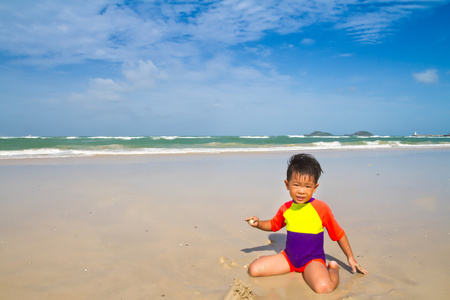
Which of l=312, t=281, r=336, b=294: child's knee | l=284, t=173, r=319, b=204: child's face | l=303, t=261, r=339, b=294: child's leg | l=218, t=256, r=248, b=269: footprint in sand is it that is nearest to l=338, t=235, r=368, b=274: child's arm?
l=303, t=261, r=339, b=294: child's leg

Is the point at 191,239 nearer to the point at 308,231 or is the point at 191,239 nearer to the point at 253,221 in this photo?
the point at 253,221

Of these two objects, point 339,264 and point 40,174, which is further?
point 40,174

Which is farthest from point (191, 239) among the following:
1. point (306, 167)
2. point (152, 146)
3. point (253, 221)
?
point (152, 146)

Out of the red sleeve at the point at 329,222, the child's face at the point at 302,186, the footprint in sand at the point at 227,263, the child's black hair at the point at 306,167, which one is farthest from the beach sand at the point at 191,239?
the child's black hair at the point at 306,167

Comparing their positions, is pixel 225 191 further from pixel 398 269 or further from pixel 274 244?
pixel 398 269

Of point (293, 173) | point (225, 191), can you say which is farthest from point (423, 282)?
point (225, 191)

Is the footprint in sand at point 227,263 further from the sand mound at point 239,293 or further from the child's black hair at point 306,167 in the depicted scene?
the child's black hair at point 306,167

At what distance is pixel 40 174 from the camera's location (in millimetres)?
7535

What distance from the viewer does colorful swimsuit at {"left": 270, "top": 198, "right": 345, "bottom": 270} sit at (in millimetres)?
2645

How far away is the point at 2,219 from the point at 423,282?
4720 mm

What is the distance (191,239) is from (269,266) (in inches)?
40.7

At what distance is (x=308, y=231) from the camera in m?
2.68

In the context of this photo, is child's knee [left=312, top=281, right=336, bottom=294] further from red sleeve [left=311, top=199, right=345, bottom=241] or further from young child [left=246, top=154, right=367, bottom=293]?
red sleeve [left=311, top=199, right=345, bottom=241]

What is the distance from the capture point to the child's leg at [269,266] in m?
2.57
